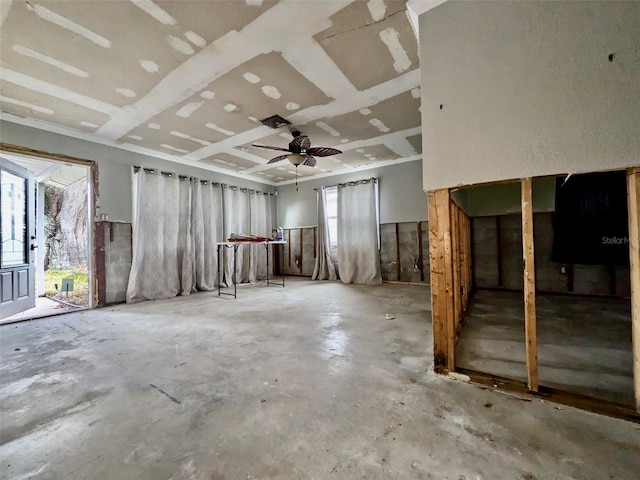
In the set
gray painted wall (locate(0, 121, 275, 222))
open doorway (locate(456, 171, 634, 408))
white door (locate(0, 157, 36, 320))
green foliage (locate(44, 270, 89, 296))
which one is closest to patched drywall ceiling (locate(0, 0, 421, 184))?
gray painted wall (locate(0, 121, 275, 222))

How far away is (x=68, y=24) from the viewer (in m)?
2.24

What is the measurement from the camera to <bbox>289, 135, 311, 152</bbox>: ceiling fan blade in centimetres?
415

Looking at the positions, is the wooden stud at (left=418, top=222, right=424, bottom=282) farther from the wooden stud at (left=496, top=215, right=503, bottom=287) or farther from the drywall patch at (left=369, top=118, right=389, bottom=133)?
the drywall patch at (left=369, top=118, right=389, bottom=133)

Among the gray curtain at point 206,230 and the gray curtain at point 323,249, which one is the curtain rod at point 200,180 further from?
the gray curtain at point 323,249

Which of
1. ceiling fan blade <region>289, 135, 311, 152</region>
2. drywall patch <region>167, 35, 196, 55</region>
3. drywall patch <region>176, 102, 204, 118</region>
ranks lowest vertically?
ceiling fan blade <region>289, 135, 311, 152</region>

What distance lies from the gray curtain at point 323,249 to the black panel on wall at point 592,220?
472 centimetres

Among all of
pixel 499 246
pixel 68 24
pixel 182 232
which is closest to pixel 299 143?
pixel 68 24

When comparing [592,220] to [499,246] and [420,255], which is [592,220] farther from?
[420,255]

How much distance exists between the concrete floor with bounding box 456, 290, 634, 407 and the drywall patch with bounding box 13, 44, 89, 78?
4.73m

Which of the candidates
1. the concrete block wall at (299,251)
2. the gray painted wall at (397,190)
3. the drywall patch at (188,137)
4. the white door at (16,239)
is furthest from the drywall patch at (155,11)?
the concrete block wall at (299,251)

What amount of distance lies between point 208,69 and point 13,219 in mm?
3927

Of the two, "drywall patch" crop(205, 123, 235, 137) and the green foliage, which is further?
the green foliage

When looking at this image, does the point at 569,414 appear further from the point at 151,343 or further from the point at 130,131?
the point at 130,131

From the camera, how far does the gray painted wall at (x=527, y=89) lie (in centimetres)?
151
